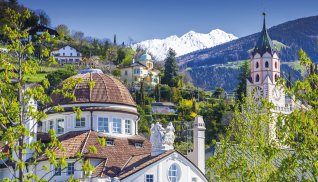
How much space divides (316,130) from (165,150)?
25.6 m

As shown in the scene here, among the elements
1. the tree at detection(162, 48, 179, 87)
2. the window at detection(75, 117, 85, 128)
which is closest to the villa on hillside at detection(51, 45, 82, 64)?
the tree at detection(162, 48, 179, 87)

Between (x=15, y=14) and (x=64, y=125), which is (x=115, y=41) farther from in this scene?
(x=15, y=14)

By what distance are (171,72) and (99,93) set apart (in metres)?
82.0

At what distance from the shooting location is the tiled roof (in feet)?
153

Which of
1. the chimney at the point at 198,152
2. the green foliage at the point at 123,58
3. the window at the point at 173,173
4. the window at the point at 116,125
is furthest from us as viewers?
the green foliage at the point at 123,58

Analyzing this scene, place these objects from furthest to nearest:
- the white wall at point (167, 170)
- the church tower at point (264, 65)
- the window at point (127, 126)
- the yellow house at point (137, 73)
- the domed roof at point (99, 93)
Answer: the yellow house at point (137, 73) < the church tower at point (264, 65) < the window at point (127, 126) < the domed roof at point (99, 93) < the white wall at point (167, 170)

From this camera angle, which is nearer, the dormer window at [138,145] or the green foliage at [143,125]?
the dormer window at [138,145]

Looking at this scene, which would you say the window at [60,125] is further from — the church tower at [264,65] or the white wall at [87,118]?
the church tower at [264,65]

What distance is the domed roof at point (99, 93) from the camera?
170 ft

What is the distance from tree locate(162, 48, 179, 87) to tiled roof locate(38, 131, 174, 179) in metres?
79.6

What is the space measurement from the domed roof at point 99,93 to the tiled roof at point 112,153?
8.34 feet

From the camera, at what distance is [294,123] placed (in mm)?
22234

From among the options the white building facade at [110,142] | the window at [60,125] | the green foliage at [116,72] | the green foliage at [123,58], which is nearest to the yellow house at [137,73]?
the green foliage at [116,72]

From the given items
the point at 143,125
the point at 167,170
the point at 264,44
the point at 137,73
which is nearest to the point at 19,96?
the point at 167,170
